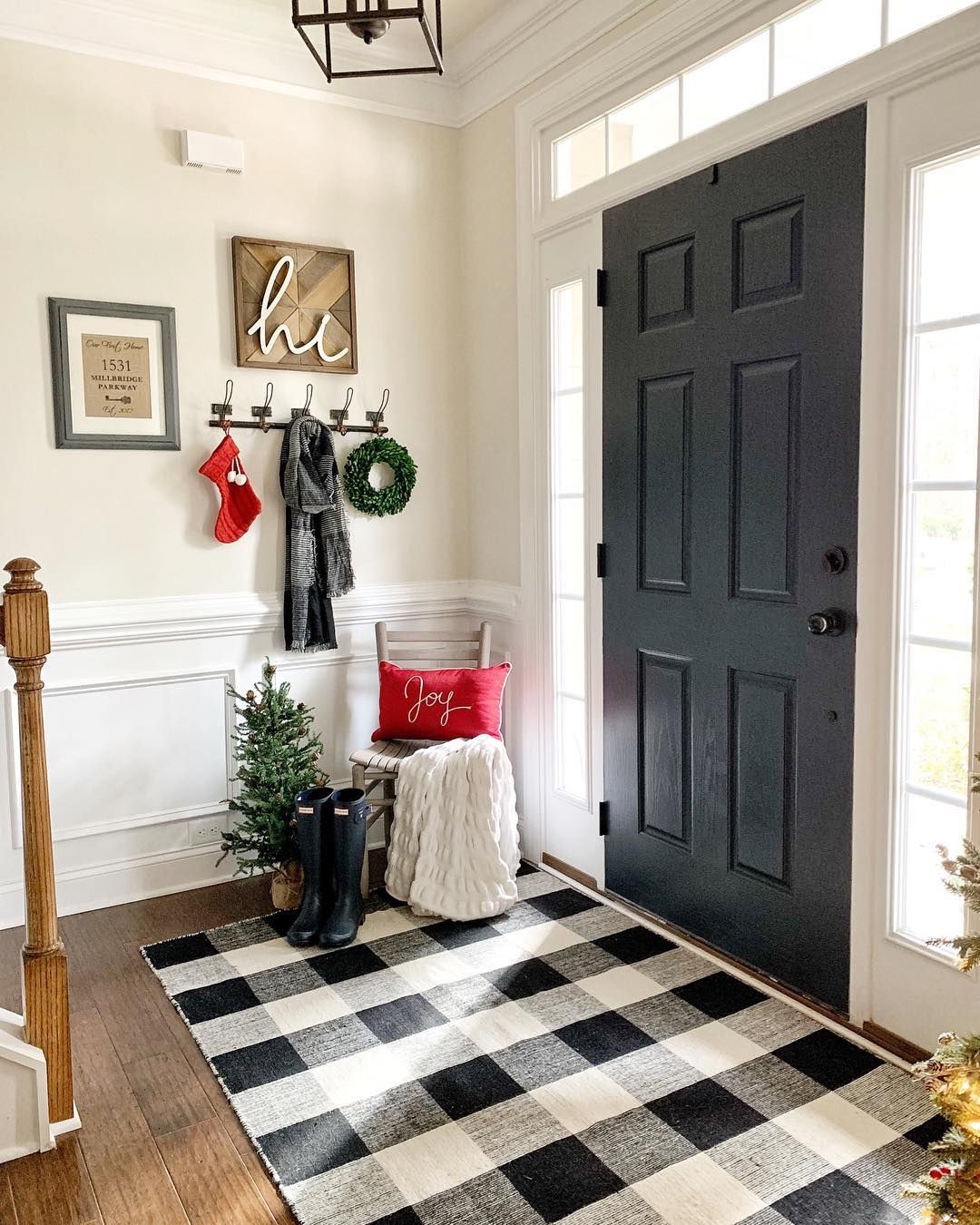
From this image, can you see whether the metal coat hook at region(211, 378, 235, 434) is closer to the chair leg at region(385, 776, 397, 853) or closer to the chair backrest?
the chair backrest

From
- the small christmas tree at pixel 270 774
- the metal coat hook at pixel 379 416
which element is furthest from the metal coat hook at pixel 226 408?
the small christmas tree at pixel 270 774

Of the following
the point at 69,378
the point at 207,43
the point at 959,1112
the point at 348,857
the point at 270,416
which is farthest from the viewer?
the point at 270,416

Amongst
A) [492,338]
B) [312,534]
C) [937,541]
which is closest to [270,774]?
[312,534]

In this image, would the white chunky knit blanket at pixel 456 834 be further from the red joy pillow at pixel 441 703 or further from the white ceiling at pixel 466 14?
the white ceiling at pixel 466 14

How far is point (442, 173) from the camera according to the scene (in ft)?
12.0

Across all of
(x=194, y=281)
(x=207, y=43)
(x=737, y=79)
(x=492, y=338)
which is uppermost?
(x=207, y=43)

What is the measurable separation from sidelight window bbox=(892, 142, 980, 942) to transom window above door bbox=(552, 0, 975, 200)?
0.35 metres

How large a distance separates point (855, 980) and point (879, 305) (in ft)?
5.06

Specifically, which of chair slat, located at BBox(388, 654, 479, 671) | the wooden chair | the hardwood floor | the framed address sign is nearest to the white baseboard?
the hardwood floor

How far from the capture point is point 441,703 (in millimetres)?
3254

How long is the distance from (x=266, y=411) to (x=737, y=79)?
1751mm

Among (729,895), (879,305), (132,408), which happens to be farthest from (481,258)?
(729,895)

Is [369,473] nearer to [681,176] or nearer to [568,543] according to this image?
[568,543]

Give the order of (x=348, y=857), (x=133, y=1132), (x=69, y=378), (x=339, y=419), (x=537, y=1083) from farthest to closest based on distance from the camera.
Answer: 1. (x=339, y=419)
2. (x=69, y=378)
3. (x=348, y=857)
4. (x=537, y=1083)
5. (x=133, y=1132)
